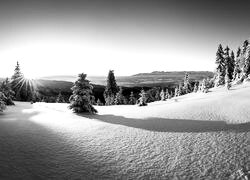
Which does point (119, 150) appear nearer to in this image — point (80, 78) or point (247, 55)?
point (80, 78)

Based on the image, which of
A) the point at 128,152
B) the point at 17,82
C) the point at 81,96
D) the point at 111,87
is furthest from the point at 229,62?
the point at 17,82

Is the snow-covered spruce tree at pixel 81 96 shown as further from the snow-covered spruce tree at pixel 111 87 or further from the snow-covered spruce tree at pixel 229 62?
the snow-covered spruce tree at pixel 229 62

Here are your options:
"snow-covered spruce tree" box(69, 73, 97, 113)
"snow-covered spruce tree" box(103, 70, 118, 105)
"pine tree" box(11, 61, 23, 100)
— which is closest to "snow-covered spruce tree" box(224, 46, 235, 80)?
"snow-covered spruce tree" box(103, 70, 118, 105)

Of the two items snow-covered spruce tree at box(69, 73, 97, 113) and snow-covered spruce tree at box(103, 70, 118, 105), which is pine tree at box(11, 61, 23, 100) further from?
snow-covered spruce tree at box(69, 73, 97, 113)

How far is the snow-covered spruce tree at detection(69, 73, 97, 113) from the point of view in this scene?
864 inches

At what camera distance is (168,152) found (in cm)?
857

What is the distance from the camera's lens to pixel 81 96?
22.0 meters

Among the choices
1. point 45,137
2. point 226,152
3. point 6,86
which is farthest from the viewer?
point 6,86

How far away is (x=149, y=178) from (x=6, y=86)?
37.3 meters

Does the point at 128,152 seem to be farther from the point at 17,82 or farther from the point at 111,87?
the point at 111,87

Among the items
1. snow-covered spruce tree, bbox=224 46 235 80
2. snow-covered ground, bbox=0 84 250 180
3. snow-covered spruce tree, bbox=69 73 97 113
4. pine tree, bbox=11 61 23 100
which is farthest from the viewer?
snow-covered spruce tree, bbox=224 46 235 80

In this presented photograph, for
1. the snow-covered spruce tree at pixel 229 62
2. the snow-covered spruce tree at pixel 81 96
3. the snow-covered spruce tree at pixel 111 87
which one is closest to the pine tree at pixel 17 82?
the snow-covered spruce tree at pixel 111 87

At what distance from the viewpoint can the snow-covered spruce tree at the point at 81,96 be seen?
864 inches

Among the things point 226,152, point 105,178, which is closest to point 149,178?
point 105,178
